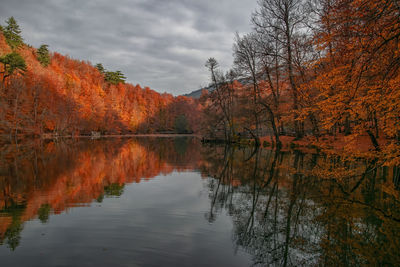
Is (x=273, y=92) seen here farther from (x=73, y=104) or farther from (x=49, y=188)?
(x=73, y=104)

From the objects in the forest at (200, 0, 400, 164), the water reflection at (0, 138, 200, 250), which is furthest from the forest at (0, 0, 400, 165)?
the water reflection at (0, 138, 200, 250)

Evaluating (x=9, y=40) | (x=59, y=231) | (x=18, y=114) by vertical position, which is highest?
(x=9, y=40)

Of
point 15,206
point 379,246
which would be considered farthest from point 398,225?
point 15,206

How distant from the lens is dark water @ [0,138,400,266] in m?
4.62

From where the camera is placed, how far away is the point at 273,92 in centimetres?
2516

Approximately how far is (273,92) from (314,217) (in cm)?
2012

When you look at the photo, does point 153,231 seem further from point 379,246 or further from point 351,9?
point 351,9

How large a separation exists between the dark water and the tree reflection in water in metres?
0.02

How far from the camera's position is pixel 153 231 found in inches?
228

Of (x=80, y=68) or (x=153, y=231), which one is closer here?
(x=153, y=231)

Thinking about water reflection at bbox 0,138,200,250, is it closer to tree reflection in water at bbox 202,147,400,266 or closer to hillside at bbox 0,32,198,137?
tree reflection in water at bbox 202,147,400,266

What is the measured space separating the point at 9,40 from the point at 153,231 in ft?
270

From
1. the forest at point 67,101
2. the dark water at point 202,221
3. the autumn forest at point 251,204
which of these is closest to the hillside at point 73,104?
the forest at point 67,101

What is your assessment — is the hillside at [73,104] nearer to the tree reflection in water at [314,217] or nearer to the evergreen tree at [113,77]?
the evergreen tree at [113,77]
